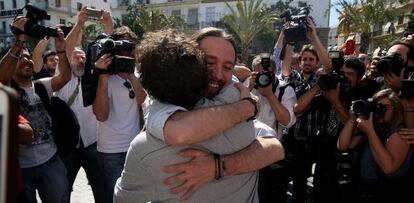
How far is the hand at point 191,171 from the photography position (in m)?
1.35

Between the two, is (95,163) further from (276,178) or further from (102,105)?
(276,178)

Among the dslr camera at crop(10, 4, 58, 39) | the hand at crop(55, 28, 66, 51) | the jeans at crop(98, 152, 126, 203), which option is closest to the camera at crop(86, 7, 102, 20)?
the hand at crop(55, 28, 66, 51)

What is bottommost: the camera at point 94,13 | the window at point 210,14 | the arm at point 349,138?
the arm at point 349,138

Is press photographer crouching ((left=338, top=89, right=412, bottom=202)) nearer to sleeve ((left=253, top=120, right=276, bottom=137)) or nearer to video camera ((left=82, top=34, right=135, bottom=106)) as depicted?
sleeve ((left=253, top=120, right=276, bottom=137))

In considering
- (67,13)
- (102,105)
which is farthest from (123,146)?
(67,13)

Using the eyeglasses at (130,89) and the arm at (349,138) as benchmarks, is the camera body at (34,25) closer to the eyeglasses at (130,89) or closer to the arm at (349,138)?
the eyeglasses at (130,89)

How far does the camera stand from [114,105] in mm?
3105

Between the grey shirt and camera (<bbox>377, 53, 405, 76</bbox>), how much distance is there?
2031 mm

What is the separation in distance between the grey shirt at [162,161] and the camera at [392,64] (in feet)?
6.66

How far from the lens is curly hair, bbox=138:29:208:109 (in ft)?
4.28

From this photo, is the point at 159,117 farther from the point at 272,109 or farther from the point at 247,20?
the point at 247,20

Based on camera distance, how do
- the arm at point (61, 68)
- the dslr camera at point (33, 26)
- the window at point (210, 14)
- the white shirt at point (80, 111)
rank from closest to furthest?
1. the dslr camera at point (33, 26)
2. the arm at point (61, 68)
3. the white shirt at point (80, 111)
4. the window at point (210, 14)

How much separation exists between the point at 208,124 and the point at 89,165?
2450 millimetres

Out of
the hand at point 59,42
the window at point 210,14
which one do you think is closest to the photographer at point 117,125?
the hand at point 59,42
